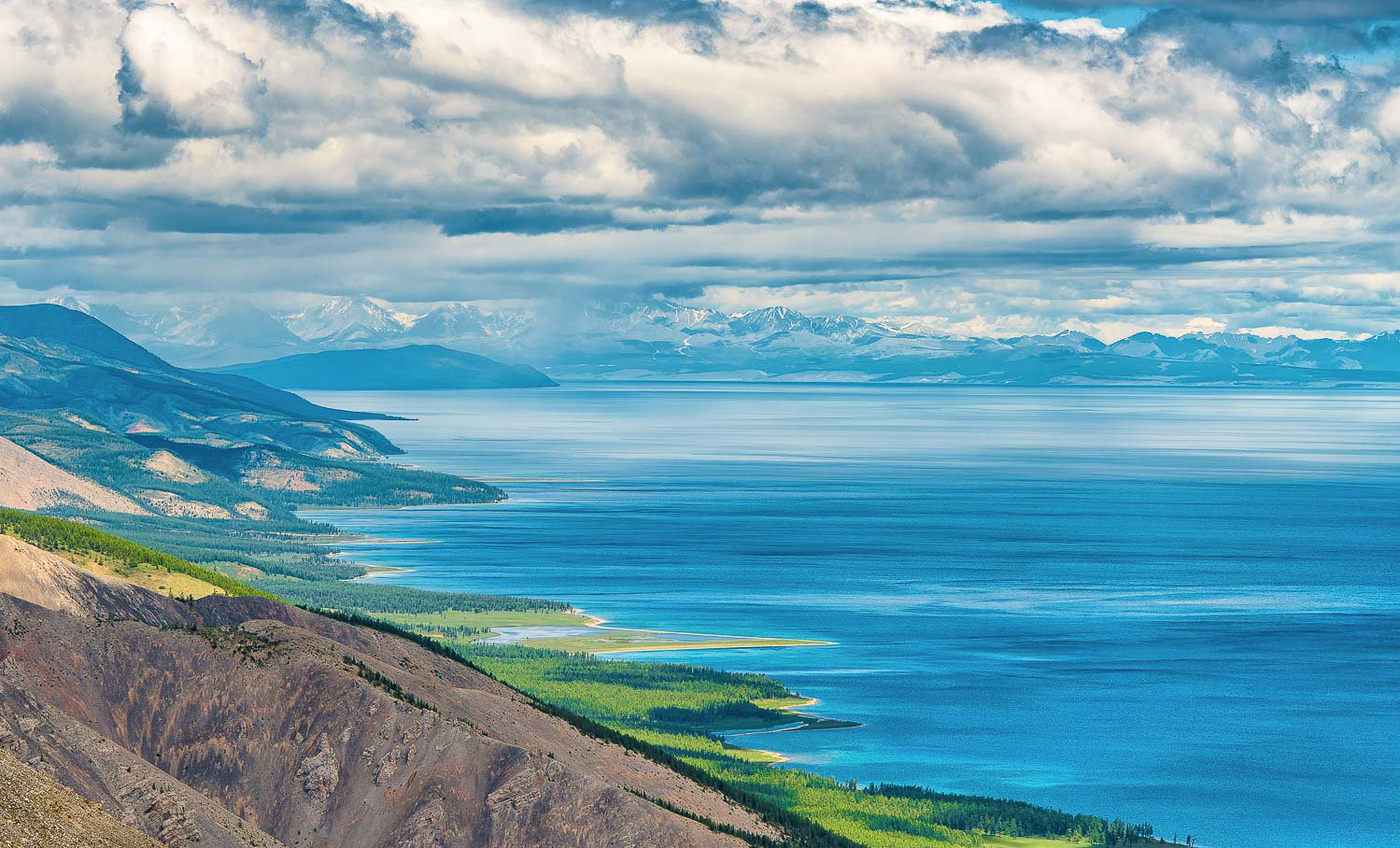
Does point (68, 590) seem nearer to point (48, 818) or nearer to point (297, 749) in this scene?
point (297, 749)

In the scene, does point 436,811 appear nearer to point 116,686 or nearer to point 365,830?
point 365,830

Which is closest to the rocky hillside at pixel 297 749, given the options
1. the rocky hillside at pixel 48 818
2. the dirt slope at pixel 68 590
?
the dirt slope at pixel 68 590

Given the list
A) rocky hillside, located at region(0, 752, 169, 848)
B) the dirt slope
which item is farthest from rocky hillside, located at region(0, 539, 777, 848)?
rocky hillside, located at region(0, 752, 169, 848)

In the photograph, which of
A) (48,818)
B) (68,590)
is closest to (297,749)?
(48,818)

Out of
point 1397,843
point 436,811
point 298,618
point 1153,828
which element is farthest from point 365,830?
point 1397,843

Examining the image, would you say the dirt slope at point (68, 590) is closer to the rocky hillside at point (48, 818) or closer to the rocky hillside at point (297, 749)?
the rocky hillside at point (297, 749)

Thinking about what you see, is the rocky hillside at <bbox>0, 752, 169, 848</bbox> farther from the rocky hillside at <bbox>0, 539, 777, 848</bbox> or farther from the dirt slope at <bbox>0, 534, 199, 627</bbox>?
the dirt slope at <bbox>0, 534, 199, 627</bbox>
